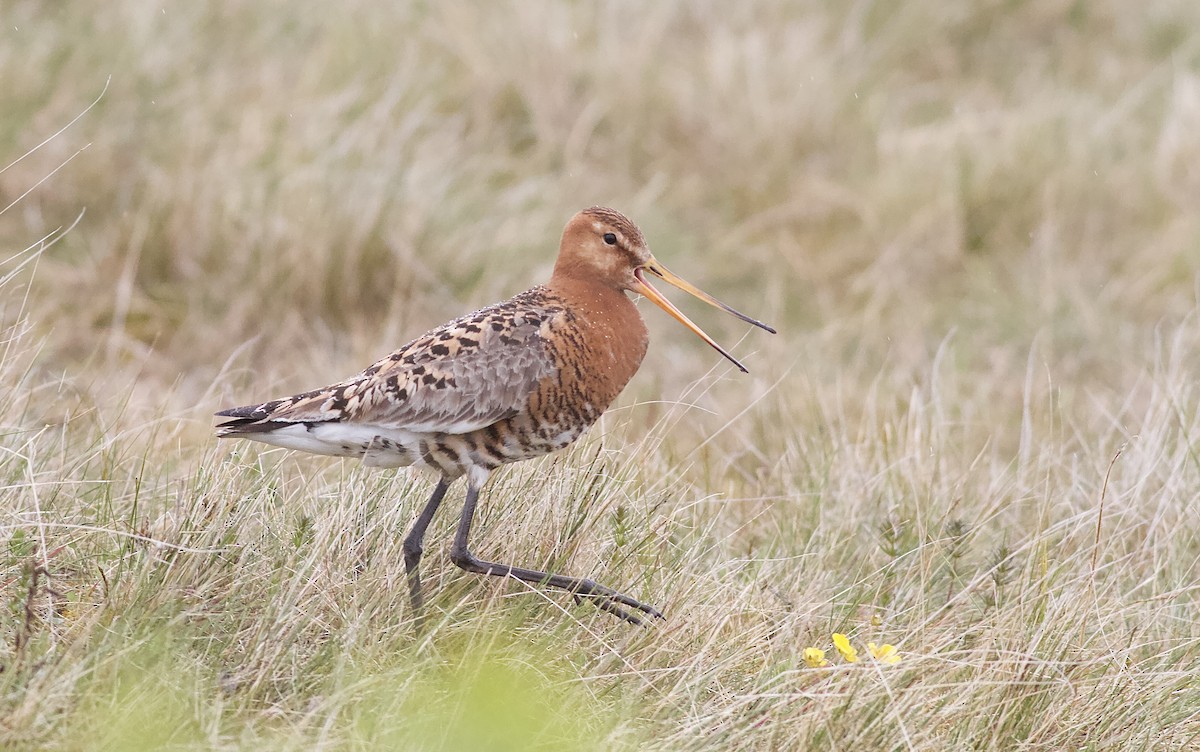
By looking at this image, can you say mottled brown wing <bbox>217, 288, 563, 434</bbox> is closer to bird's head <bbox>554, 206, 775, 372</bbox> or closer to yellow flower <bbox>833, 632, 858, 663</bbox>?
bird's head <bbox>554, 206, 775, 372</bbox>

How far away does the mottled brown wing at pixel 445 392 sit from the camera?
399cm

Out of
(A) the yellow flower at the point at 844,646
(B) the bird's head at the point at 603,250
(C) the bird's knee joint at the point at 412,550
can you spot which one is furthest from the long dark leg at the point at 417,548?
(A) the yellow flower at the point at 844,646

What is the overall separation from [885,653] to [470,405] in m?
1.15

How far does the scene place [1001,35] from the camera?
34.6 ft

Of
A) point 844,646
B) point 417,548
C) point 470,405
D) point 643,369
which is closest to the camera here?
point 844,646

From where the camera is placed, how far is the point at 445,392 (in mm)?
4008

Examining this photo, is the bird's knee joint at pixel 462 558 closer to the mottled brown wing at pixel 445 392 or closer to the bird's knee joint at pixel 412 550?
the bird's knee joint at pixel 412 550

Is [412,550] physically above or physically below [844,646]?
above

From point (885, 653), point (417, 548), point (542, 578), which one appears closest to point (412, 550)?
point (417, 548)

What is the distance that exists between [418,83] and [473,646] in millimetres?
5330

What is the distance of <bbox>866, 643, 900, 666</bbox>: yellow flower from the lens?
3.50 meters

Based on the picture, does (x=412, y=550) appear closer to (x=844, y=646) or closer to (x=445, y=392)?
(x=445, y=392)

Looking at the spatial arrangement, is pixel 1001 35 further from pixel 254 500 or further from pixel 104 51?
pixel 254 500

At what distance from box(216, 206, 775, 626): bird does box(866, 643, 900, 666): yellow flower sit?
541 millimetres
